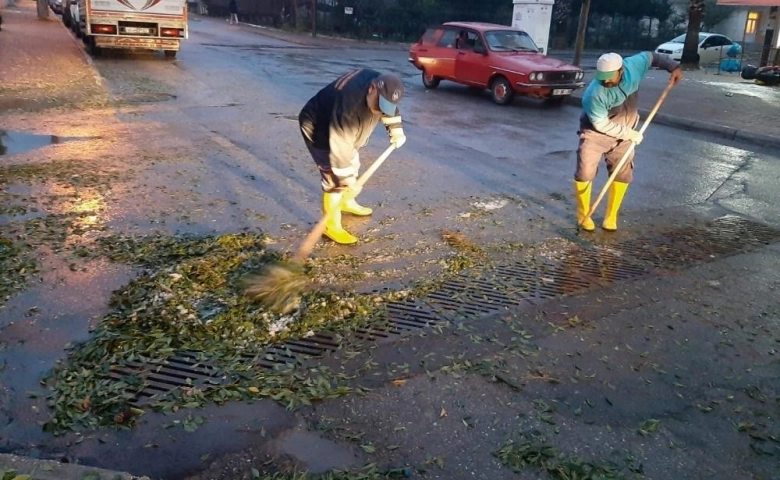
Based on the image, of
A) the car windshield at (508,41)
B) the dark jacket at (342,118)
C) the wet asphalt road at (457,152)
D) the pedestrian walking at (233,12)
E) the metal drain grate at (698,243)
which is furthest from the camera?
the pedestrian walking at (233,12)

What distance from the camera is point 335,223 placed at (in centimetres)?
602

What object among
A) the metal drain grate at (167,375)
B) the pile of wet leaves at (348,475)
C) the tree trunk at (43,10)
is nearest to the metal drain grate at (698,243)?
the pile of wet leaves at (348,475)

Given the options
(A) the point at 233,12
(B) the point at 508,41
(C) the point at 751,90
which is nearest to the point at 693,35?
(C) the point at 751,90

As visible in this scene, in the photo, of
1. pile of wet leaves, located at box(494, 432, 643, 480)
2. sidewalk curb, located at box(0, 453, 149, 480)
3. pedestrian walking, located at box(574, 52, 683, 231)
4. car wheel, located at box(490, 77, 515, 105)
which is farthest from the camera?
car wheel, located at box(490, 77, 515, 105)

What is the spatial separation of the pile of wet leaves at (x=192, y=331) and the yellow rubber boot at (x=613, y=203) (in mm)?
2793

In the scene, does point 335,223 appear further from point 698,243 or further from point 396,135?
point 698,243

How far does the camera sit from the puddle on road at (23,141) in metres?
8.51

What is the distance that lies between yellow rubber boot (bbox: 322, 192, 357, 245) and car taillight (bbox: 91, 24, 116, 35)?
50.1ft

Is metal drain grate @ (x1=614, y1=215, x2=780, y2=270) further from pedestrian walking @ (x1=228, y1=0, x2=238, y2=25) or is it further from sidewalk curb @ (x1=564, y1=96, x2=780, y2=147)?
pedestrian walking @ (x1=228, y1=0, x2=238, y2=25)

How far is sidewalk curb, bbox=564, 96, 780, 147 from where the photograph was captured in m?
12.0

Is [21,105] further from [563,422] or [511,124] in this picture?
[563,422]

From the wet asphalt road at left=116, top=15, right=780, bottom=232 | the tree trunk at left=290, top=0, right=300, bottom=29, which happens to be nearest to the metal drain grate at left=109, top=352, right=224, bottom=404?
the wet asphalt road at left=116, top=15, right=780, bottom=232

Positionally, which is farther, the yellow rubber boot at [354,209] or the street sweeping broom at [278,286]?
the yellow rubber boot at [354,209]

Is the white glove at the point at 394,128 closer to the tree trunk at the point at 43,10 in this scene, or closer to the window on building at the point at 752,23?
the tree trunk at the point at 43,10
